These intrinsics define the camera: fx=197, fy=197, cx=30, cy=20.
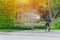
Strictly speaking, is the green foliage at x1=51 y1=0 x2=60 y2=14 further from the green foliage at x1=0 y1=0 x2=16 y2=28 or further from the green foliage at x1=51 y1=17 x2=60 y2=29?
the green foliage at x1=0 y1=0 x2=16 y2=28

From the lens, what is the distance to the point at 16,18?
2.27m

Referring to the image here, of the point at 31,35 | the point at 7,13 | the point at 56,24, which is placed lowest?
the point at 31,35

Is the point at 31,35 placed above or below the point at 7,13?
below

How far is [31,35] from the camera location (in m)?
2.20

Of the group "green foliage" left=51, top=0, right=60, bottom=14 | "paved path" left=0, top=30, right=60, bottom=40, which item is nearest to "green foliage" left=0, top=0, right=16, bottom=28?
"paved path" left=0, top=30, right=60, bottom=40

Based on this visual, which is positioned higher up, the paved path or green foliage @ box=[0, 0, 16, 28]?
green foliage @ box=[0, 0, 16, 28]

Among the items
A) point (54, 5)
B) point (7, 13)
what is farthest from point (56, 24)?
point (7, 13)

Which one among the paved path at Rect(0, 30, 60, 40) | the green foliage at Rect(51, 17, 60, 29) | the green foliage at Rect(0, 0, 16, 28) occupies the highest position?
the green foliage at Rect(0, 0, 16, 28)

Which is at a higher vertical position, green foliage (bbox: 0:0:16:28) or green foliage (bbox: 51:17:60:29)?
green foliage (bbox: 0:0:16:28)

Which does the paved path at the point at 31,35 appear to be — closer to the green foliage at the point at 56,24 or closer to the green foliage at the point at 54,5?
the green foliage at the point at 56,24

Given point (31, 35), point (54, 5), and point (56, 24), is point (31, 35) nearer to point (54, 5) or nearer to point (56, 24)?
point (56, 24)

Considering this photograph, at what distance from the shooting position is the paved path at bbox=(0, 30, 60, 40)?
2150 millimetres

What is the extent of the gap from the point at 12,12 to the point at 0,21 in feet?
0.57

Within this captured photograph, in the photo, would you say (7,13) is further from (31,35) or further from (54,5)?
(54,5)
